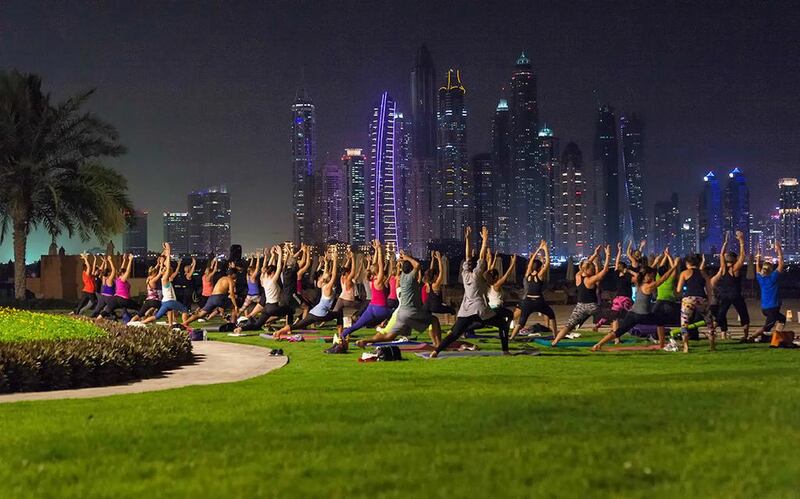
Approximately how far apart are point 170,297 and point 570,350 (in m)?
10.5

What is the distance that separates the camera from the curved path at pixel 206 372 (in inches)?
472

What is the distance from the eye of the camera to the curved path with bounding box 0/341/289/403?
1198cm

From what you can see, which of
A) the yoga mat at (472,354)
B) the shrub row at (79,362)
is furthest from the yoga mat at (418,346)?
the shrub row at (79,362)

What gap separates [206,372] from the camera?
14445 millimetres

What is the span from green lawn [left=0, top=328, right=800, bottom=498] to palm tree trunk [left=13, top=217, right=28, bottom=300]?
89.0 feet

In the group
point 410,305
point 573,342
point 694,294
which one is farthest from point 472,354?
point 694,294

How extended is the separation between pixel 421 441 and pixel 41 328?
9.94 m

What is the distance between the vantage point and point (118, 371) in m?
13.5

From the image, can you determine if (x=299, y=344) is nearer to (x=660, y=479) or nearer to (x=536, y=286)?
(x=536, y=286)

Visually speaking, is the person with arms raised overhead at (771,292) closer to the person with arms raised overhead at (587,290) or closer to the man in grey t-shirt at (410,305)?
the person with arms raised overhead at (587,290)

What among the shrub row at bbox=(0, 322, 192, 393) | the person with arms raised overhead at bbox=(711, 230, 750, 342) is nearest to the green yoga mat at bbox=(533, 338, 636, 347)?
the person with arms raised overhead at bbox=(711, 230, 750, 342)

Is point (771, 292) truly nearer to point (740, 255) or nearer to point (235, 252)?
point (740, 255)

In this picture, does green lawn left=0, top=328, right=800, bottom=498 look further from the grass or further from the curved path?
the grass

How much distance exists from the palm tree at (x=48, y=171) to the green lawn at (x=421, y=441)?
1044 inches
